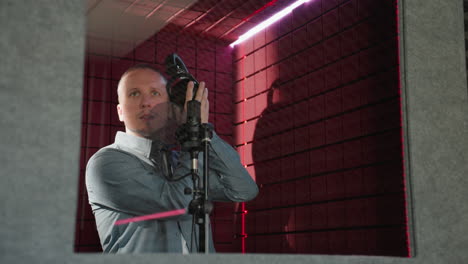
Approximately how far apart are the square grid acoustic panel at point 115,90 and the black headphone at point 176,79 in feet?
0.07

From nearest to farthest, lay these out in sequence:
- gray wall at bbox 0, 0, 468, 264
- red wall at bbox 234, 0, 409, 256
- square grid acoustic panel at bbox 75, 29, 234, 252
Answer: gray wall at bbox 0, 0, 468, 264 < square grid acoustic panel at bbox 75, 29, 234, 252 < red wall at bbox 234, 0, 409, 256

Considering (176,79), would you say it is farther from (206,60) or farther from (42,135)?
(42,135)

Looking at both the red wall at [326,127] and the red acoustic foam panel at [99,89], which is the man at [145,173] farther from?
the red wall at [326,127]

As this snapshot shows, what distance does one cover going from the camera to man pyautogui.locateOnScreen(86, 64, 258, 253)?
1.75 metres

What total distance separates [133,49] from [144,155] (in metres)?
0.38

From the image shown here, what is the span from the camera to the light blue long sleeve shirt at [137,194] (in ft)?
5.70

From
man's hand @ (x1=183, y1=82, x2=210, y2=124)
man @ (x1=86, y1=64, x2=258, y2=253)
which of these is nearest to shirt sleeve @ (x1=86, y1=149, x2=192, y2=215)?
man @ (x1=86, y1=64, x2=258, y2=253)

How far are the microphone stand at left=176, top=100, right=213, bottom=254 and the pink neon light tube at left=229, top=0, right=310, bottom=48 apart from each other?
414 millimetres

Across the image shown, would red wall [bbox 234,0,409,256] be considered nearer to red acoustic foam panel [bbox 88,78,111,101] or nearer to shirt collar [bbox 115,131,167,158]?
shirt collar [bbox 115,131,167,158]

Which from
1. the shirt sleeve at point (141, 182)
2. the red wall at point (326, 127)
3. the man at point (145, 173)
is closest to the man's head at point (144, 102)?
the man at point (145, 173)

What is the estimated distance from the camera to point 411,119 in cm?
237

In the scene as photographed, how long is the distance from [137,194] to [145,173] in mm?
82

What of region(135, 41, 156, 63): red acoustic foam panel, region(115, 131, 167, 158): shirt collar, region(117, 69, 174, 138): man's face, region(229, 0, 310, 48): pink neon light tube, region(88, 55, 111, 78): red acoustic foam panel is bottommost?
region(115, 131, 167, 158): shirt collar

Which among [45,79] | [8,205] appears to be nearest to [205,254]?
[8,205]
